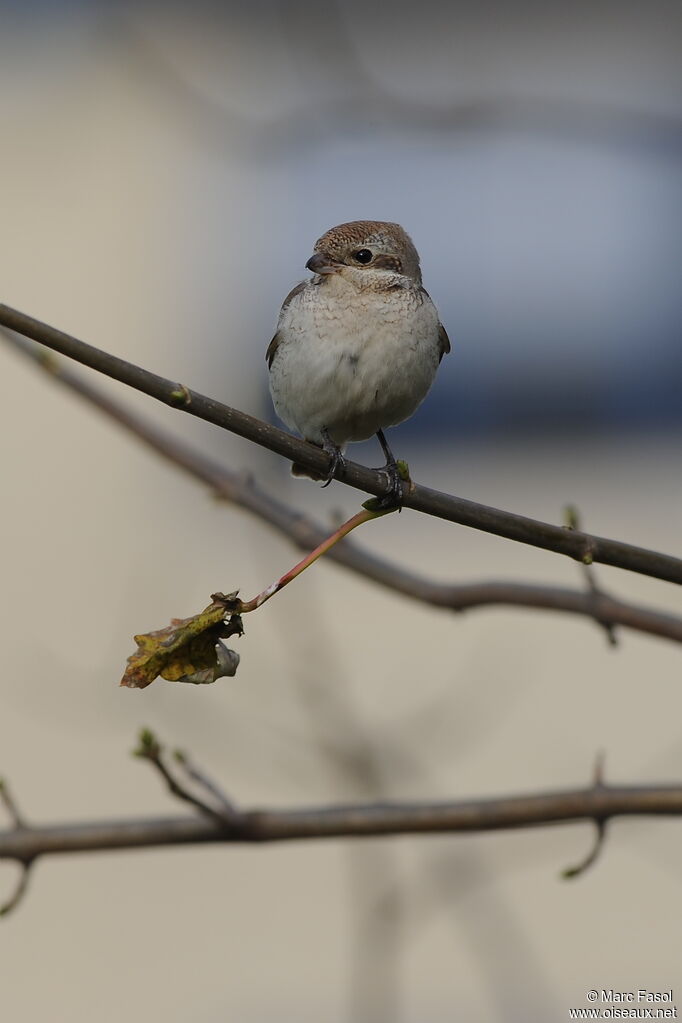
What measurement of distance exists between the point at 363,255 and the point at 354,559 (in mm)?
883

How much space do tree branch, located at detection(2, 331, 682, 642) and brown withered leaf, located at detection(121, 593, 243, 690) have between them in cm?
96

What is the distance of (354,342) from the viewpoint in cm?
332

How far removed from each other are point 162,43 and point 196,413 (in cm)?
676

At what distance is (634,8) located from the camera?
8.07 metres

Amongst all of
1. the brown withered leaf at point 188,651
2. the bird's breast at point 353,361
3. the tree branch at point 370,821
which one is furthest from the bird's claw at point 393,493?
the bird's breast at point 353,361

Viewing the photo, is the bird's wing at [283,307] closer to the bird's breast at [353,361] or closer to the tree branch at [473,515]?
the bird's breast at [353,361]

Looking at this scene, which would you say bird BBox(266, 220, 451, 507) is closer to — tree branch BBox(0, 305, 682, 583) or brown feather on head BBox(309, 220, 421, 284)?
brown feather on head BBox(309, 220, 421, 284)

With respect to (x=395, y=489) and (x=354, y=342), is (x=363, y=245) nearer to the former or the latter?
(x=354, y=342)

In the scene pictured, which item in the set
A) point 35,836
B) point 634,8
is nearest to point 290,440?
point 35,836

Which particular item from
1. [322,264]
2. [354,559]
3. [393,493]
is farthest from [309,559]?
[322,264]

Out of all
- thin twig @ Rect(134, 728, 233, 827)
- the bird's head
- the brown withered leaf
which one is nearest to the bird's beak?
the bird's head

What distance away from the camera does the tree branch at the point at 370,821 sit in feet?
8.81

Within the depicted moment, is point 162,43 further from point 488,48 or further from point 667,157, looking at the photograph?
point 667,157

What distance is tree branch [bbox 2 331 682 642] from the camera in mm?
2883
